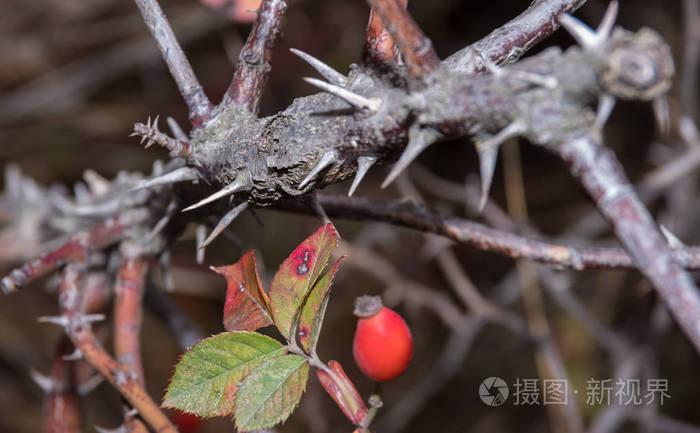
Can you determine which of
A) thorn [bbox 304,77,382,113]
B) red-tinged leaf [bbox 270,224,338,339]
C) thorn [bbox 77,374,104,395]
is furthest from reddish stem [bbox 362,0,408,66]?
thorn [bbox 77,374,104,395]

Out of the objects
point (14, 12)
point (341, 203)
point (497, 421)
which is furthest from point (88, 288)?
point (14, 12)

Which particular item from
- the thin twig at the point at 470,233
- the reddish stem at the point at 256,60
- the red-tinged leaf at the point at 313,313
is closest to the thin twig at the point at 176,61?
the reddish stem at the point at 256,60

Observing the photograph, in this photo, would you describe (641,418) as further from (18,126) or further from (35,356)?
(18,126)

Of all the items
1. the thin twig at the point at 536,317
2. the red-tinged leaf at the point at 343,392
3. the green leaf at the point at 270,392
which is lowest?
the thin twig at the point at 536,317

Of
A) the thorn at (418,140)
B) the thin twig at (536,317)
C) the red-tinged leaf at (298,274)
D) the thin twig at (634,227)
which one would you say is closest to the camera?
the thin twig at (634,227)

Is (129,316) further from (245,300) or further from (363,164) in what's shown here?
(363,164)

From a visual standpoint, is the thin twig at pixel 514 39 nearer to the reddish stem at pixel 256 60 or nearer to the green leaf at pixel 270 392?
the reddish stem at pixel 256 60

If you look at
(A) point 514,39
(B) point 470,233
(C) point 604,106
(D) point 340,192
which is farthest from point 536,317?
(C) point 604,106
